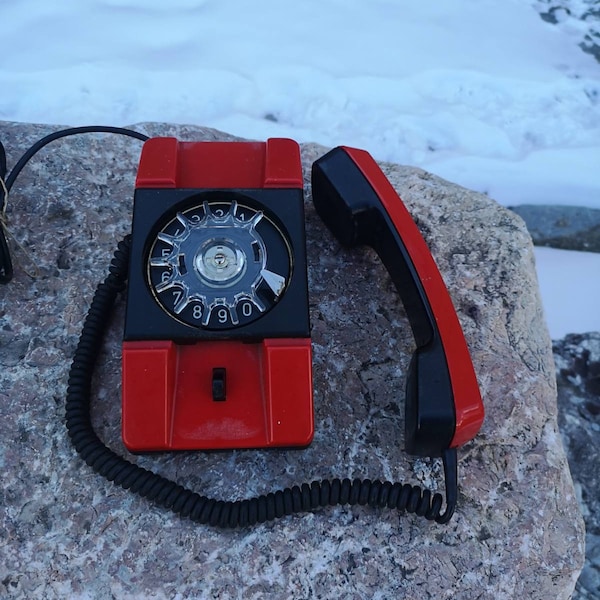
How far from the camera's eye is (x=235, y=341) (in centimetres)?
100

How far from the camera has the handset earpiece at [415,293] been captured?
0.99 metres

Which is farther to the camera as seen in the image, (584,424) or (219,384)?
(584,424)

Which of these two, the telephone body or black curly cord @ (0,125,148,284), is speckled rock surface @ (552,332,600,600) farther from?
black curly cord @ (0,125,148,284)

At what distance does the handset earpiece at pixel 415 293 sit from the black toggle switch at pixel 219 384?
0.26 meters

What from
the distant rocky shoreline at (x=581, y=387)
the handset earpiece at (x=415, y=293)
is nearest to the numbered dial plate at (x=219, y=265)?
the handset earpiece at (x=415, y=293)

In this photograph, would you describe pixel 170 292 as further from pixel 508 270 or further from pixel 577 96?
pixel 577 96

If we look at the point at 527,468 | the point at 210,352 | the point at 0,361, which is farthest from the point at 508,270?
the point at 0,361

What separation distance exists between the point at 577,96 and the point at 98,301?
61.9 inches

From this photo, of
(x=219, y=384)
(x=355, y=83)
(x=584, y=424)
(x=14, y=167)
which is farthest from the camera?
(x=355, y=83)

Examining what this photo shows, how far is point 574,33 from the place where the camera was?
89.1 inches

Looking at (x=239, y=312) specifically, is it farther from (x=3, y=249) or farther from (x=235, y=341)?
(x=3, y=249)

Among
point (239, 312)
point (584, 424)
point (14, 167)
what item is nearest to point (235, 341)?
point (239, 312)

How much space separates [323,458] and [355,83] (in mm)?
1295

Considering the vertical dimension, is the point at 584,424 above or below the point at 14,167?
below
